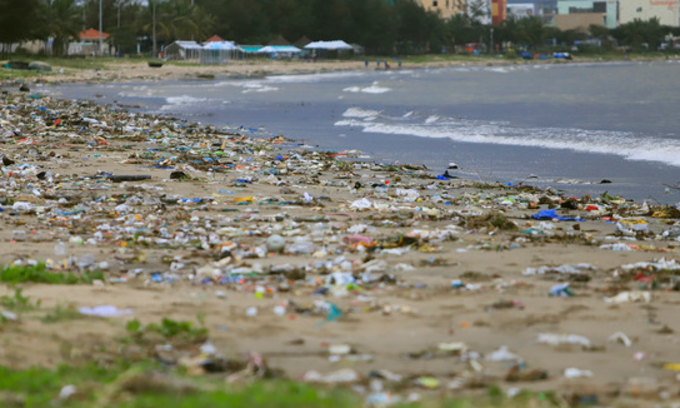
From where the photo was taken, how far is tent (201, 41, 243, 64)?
3984 inches

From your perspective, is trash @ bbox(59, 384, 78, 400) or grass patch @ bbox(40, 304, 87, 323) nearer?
trash @ bbox(59, 384, 78, 400)

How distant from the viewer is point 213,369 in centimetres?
457

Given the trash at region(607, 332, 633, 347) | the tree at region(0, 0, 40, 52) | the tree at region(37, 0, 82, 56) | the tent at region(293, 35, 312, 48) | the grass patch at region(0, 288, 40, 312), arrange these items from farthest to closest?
the tent at region(293, 35, 312, 48), the tree at region(37, 0, 82, 56), the tree at region(0, 0, 40, 52), the grass patch at region(0, 288, 40, 312), the trash at region(607, 332, 633, 347)

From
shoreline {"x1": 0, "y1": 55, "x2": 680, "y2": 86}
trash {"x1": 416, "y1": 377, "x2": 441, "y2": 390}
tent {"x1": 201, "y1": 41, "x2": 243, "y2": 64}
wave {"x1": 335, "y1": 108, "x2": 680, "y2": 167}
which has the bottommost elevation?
trash {"x1": 416, "y1": 377, "x2": 441, "y2": 390}

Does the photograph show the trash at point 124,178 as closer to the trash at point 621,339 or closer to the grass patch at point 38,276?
the grass patch at point 38,276

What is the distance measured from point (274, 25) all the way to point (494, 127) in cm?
10968

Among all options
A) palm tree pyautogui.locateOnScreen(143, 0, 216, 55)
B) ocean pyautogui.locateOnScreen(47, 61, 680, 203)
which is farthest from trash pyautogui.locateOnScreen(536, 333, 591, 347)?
palm tree pyautogui.locateOnScreen(143, 0, 216, 55)

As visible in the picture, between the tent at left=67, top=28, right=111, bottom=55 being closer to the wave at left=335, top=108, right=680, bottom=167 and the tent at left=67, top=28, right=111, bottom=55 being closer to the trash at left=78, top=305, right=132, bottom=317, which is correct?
the wave at left=335, top=108, right=680, bottom=167

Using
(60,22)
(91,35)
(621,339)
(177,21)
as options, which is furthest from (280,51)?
(621,339)

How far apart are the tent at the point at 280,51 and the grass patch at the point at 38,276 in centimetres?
10785

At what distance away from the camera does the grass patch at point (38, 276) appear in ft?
20.4

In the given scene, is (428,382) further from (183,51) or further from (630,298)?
(183,51)

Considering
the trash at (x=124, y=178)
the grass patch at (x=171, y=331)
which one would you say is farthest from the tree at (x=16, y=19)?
the grass patch at (x=171, y=331)

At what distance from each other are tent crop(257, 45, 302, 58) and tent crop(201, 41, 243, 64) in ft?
30.7
